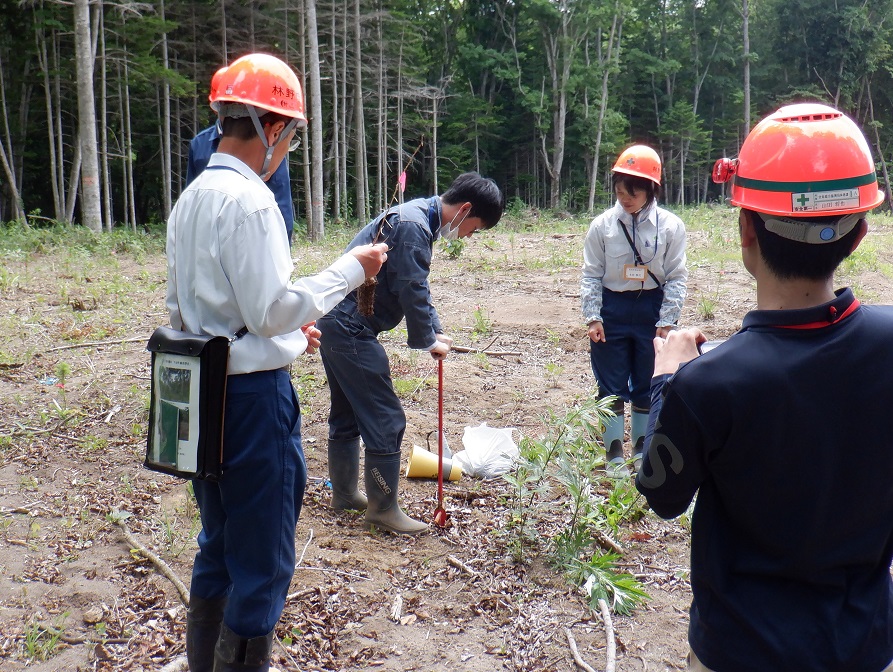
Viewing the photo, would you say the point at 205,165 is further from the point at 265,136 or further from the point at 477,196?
the point at 477,196

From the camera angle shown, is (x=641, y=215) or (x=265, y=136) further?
(x=641, y=215)

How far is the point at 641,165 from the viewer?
4793 mm

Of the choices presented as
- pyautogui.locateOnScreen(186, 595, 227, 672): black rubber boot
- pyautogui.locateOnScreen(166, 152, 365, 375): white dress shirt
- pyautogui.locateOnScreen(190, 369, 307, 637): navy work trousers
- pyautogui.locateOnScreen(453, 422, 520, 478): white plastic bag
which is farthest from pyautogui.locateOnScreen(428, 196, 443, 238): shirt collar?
pyautogui.locateOnScreen(186, 595, 227, 672): black rubber boot

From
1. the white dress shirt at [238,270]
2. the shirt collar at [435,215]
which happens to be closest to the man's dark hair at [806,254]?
the white dress shirt at [238,270]

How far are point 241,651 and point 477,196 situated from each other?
105 inches

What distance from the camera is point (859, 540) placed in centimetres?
152

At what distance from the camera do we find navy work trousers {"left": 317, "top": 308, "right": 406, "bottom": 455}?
4191 millimetres

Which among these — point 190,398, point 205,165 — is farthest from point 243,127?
point 205,165

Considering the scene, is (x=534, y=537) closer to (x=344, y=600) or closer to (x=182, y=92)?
(x=344, y=600)

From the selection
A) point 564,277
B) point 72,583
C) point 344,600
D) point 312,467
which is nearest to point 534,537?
point 344,600

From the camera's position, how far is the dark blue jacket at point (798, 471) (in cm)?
146

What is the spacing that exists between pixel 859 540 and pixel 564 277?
11.6 metres

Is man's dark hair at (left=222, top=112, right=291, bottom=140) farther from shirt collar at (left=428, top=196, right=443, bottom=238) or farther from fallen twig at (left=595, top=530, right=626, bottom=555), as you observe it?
fallen twig at (left=595, top=530, right=626, bottom=555)

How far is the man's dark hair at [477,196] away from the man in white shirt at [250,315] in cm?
180
